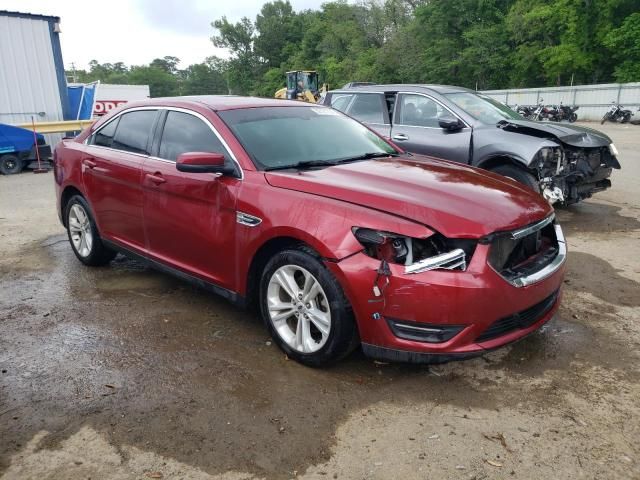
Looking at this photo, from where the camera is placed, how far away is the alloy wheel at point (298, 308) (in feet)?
10.3

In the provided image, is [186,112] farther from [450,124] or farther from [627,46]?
[627,46]

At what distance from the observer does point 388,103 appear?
760 centimetres

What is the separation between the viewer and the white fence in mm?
28703

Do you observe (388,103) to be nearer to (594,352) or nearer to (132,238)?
(132,238)

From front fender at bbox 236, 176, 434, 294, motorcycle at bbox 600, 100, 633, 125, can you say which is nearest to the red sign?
front fender at bbox 236, 176, 434, 294

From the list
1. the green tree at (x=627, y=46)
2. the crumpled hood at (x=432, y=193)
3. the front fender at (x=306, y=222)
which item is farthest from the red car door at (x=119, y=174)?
the green tree at (x=627, y=46)

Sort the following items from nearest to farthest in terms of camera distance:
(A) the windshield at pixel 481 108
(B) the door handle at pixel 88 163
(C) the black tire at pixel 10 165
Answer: (B) the door handle at pixel 88 163, (A) the windshield at pixel 481 108, (C) the black tire at pixel 10 165

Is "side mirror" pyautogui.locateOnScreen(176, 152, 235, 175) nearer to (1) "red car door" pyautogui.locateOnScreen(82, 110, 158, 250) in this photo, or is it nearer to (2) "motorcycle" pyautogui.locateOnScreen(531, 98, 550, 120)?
(1) "red car door" pyautogui.locateOnScreen(82, 110, 158, 250)

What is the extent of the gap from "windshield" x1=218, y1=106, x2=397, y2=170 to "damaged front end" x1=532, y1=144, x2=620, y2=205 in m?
2.81

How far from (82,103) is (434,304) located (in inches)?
596

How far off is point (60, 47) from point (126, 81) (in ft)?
390

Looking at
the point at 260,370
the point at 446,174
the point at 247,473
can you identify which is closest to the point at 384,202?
the point at 446,174

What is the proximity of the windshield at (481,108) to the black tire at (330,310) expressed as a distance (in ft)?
14.8

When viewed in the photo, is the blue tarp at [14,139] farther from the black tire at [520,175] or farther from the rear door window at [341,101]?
the black tire at [520,175]
